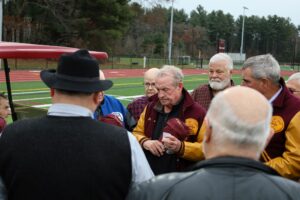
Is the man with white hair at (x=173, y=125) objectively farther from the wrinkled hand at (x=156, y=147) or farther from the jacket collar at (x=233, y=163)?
the jacket collar at (x=233, y=163)

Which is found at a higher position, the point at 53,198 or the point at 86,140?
the point at 86,140

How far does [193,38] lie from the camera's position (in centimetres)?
8806

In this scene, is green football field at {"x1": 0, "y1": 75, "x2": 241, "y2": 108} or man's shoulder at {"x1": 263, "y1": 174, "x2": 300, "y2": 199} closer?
man's shoulder at {"x1": 263, "y1": 174, "x2": 300, "y2": 199}

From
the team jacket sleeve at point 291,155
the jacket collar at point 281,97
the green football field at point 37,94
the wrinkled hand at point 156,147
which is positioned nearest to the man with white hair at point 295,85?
the jacket collar at point 281,97

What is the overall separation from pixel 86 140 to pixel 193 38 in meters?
87.1

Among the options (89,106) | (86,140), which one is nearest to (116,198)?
(86,140)

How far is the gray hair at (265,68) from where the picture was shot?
361cm

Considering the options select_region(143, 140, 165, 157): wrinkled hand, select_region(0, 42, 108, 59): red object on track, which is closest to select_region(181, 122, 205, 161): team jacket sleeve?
select_region(143, 140, 165, 157): wrinkled hand

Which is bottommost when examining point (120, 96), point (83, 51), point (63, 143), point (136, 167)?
point (120, 96)

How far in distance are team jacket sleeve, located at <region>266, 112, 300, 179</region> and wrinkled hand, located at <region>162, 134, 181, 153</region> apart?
0.74 metres

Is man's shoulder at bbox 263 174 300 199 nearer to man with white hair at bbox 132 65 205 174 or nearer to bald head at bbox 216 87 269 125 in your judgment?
bald head at bbox 216 87 269 125

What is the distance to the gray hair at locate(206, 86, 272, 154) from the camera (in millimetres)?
1851

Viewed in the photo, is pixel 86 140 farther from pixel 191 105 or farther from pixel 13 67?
pixel 13 67

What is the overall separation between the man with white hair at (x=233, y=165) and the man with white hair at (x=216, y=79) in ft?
11.0
